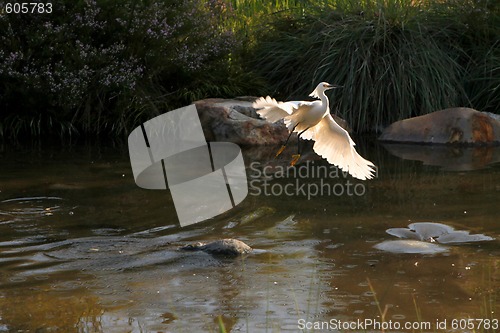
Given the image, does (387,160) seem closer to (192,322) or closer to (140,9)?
(140,9)

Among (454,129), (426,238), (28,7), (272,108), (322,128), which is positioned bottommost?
(426,238)

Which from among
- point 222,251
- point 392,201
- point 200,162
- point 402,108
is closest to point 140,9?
point 200,162

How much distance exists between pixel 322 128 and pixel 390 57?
400 centimetres

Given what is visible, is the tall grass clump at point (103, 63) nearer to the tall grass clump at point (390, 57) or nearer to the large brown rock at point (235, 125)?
the large brown rock at point (235, 125)

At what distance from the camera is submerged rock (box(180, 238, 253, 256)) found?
495 centimetres

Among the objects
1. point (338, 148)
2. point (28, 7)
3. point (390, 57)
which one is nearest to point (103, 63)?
point (28, 7)

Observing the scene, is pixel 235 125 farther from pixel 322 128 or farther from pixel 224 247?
pixel 224 247

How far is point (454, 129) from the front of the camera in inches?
362

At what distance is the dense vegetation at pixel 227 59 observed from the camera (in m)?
9.20

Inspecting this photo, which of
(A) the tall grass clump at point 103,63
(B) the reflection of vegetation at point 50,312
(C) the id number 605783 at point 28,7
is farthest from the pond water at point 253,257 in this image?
(C) the id number 605783 at point 28,7

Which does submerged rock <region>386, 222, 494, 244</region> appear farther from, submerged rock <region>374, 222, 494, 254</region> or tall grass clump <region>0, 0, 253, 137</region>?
tall grass clump <region>0, 0, 253, 137</region>

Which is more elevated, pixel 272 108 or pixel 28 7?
pixel 28 7

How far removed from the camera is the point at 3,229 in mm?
5543

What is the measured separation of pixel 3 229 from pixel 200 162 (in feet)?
8.85
